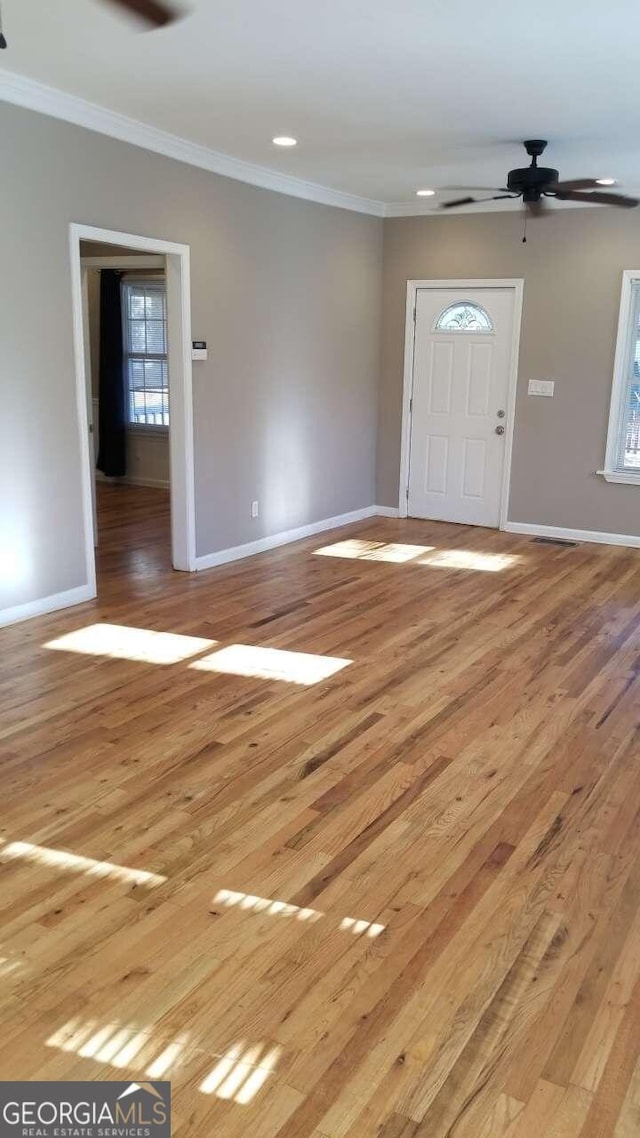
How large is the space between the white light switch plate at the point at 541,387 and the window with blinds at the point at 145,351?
4.04 meters

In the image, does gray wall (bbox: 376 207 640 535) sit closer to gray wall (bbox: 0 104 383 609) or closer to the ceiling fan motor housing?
gray wall (bbox: 0 104 383 609)

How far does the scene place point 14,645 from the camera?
15.1ft

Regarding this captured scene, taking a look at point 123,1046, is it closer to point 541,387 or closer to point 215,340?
point 215,340

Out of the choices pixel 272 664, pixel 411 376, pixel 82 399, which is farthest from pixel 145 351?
pixel 272 664

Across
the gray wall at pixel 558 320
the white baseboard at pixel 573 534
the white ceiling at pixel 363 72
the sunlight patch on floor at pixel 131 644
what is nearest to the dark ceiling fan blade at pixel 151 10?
the white ceiling at pixel 363 72

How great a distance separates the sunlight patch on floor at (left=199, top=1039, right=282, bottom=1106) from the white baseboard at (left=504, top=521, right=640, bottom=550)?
600 cm

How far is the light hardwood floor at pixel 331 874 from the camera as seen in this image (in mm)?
1945

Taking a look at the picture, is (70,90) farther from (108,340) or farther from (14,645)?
(108,340)

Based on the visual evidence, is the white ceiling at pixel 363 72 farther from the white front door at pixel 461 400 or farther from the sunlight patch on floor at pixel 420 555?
the sunlight patch on floor at pixel 420 555

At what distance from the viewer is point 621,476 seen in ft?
23.6

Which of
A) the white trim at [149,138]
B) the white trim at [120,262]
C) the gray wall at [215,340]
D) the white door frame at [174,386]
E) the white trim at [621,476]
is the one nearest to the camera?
the white trim at [149,138]

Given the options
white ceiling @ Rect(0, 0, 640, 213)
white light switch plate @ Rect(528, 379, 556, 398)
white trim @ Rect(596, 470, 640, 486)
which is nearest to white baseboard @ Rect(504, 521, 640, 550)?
white trim @ Rect(596, 470, 640, 486)

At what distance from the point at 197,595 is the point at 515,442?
3389mm

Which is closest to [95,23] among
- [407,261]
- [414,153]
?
[414,153]
